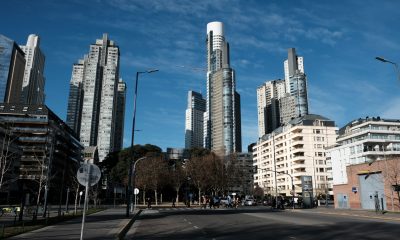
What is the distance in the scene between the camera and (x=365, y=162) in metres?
46.4

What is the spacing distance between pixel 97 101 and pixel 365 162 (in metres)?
150

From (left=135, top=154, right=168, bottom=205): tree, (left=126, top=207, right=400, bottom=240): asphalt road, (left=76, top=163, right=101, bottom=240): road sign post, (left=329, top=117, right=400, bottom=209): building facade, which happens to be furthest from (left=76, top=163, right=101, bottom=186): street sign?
(left=135, top=154, right=168, bottom=205): tree

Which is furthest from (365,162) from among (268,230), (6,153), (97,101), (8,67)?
(97,101)

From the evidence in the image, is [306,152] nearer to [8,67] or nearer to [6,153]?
[6,153]

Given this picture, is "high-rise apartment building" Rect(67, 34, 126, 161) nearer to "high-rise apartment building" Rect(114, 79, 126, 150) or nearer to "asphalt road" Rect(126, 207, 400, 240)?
"high-rise apartment building" Rect(114, 79, 126, 150)

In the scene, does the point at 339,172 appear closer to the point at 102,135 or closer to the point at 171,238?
the point at 171,238

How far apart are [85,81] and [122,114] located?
2388cm

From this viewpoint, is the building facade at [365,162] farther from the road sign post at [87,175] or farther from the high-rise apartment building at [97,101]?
the high-rise apartment building at [97,101]

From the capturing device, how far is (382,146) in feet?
262

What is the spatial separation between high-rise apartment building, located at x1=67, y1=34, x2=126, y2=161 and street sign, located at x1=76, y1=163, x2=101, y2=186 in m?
168

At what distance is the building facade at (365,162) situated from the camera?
41.9m

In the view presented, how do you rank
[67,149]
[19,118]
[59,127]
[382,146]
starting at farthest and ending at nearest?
[67,149]
[59,127]
[19,118]
[382,146]

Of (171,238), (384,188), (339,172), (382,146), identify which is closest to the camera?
(171,238)

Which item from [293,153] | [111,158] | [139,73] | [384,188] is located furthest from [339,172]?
[111,158]
